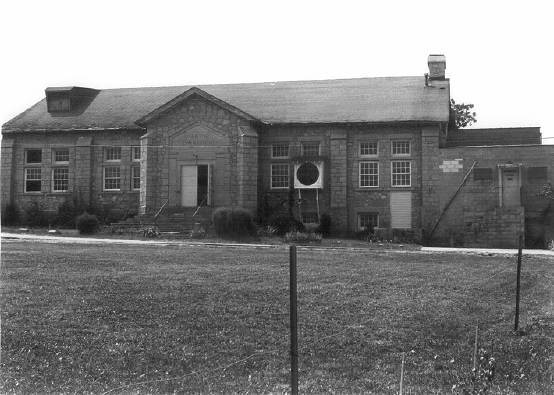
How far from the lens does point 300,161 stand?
3619cm

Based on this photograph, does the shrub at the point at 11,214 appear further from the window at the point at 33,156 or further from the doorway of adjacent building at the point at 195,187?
the doorway of adjacent building at the point at 195,187

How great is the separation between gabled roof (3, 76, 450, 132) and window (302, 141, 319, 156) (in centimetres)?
125

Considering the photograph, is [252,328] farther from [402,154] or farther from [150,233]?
[402,154]

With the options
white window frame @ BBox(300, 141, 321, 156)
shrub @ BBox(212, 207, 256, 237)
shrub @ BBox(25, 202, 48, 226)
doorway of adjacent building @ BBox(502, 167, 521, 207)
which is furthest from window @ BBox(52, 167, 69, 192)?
doorway of adjacent building @ BBox(502, 167, 521, 207)

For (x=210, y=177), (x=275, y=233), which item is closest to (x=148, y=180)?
(x=210, y=177)

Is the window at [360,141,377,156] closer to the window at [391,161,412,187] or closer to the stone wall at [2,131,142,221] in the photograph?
the window at [391,161,412,187]

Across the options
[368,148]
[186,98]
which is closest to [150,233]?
[186,98]

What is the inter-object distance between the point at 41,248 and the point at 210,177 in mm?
14254

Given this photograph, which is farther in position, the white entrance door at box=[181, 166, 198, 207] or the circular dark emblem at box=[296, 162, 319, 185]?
the circular dark emblem at box=[296, 162, 319, 185]

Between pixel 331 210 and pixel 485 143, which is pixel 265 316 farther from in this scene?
pixel 485 143

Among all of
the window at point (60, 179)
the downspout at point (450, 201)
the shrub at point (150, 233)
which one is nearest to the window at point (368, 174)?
the downspout at point (450, 201)

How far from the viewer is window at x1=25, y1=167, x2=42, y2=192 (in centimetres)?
3900

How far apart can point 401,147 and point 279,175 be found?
6.23 metres

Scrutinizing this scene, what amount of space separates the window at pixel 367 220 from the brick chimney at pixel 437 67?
28.1ft
